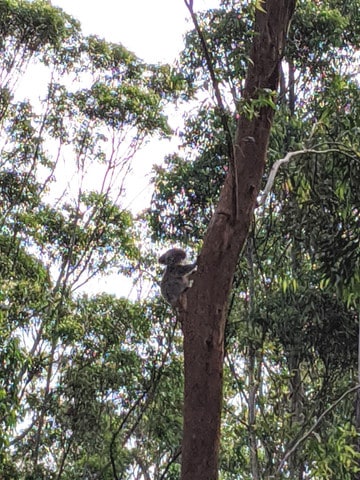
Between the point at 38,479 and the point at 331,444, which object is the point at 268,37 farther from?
the point at 38,479

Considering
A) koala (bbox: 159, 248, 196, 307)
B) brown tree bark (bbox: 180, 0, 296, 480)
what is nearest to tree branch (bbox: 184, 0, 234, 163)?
brown tree bark (bbox: 180, 0, 296, 480)

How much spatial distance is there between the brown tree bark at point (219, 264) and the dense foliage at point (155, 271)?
1.04 meters

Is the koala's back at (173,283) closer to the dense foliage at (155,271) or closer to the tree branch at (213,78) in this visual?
the dense foliage at (155,271)

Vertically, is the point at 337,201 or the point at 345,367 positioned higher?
the point at 345,367

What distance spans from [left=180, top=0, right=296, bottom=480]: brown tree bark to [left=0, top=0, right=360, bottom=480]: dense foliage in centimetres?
104

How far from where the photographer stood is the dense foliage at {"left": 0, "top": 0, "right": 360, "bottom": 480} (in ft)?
14.9

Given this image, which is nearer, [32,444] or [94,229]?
[32,444]

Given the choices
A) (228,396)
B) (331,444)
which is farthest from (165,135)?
(331,444)

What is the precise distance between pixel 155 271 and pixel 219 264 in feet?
24.1

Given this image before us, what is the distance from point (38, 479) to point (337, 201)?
18.1ft

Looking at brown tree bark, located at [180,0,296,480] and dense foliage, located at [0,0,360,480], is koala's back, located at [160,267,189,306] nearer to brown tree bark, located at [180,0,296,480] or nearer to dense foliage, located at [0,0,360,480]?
dense foliage, located at [0,0,360,480]

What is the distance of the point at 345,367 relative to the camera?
643 cm

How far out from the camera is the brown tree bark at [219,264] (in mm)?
1924

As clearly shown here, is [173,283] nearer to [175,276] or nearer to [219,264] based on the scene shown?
[175,276]
